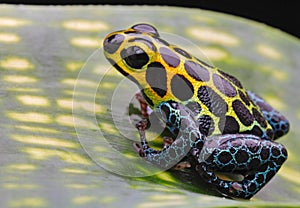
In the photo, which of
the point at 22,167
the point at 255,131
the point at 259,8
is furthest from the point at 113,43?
the point at 259,8

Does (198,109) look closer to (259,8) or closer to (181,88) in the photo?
(181,88)

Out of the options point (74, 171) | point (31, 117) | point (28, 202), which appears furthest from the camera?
point (31, 117)

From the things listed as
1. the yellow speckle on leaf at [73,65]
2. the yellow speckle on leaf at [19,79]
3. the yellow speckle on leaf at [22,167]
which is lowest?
the yellow speckle on leaf at [22,167]

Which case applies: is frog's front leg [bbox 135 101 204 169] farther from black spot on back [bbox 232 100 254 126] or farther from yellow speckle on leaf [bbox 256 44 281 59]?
yellow speckle on leaf [bbox 256 44 281 59]

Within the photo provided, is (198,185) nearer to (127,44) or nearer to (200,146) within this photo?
(200,146)

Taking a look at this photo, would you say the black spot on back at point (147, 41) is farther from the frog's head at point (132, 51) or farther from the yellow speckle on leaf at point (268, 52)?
the yellow speckle on leaf at point (268, 52)

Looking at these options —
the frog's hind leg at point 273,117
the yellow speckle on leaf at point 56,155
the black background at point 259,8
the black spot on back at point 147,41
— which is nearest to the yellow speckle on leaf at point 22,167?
the yellow speckle on leaf at point 56,155

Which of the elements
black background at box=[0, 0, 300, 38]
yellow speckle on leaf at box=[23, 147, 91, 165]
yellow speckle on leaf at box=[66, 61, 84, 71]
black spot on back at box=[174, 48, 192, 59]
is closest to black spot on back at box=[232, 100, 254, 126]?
black spot on back at box=[174, 48, 192, 59]
